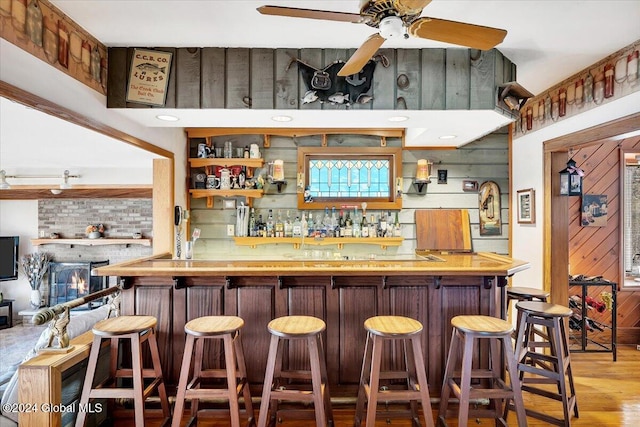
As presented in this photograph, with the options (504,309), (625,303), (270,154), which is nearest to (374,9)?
(504,309)

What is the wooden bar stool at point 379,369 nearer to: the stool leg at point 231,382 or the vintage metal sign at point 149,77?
the stool leg at point 231,382

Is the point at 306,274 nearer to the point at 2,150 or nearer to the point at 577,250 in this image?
the point at 577,250

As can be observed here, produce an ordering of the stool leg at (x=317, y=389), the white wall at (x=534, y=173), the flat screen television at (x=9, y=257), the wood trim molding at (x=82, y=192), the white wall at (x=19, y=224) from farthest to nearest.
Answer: the white wall at (x=19, y=224) → the flat screen television at (x=9, y=257) → the wood trim molding at (x=82, y=192) → the white wall at (x=534, y=173) → the stool leg at (x=317, y=389)

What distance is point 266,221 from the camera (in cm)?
394

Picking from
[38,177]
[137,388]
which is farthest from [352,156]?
[38,177]

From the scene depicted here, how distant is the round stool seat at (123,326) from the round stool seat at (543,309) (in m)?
2.41

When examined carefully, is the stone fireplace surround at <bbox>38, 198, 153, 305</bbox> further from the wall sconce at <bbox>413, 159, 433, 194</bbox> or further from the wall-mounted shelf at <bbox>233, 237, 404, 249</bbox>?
the wall sconce at <bbox>413, 159, 433, 194</bbox>

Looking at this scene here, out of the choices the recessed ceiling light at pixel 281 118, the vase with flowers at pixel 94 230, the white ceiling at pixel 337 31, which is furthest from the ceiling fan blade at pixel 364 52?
the vase with flowers at pixel 94 230

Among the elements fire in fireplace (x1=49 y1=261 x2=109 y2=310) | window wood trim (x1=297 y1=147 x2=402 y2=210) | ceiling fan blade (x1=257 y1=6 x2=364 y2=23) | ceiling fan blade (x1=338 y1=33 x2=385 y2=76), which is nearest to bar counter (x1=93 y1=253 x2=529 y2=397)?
ceiling fan blade (x1=338 y1=33 x2=385 y2=76)

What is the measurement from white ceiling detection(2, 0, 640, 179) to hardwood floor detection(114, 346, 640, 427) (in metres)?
2.13

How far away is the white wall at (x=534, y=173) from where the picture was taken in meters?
2.79

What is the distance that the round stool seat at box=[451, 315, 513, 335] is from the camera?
73.4 inches

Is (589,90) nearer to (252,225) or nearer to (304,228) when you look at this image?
(304,228)

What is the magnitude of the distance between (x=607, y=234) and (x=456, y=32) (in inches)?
132
